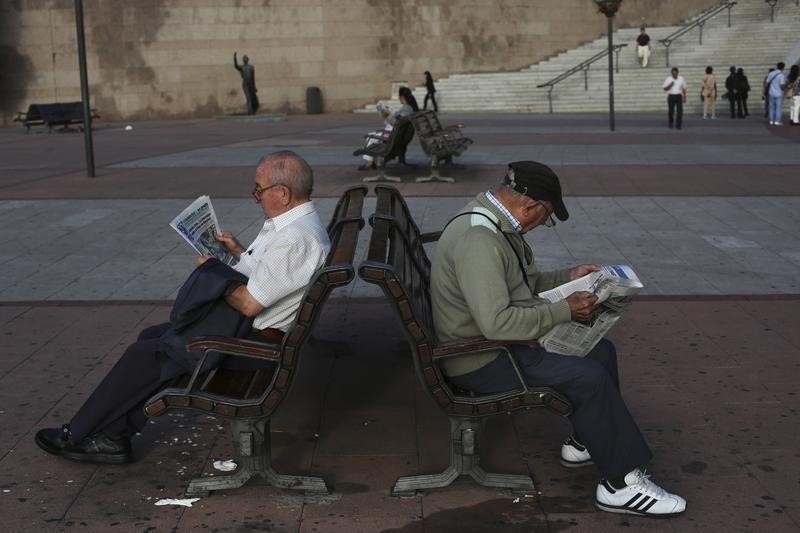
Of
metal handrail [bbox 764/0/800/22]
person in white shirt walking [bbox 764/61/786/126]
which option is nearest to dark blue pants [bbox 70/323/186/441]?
person in white shirt walking [bbox 764/61/786/126]

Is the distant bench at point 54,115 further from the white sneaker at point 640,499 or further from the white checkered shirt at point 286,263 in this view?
the white sneaker at point 640,499

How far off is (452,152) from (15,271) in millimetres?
6805

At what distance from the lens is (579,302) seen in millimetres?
4277

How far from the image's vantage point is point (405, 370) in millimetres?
6031

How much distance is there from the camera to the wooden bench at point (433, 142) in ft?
46.1

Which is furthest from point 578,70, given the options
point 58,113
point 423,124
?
point 423,124

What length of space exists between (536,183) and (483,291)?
1.61 ft

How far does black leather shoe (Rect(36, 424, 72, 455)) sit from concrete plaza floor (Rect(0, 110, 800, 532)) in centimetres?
7

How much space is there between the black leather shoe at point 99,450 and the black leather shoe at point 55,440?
0.03 metres

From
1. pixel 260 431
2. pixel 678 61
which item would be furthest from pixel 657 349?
pixel 678 61

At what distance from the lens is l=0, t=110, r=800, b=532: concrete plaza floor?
4273 millimetres

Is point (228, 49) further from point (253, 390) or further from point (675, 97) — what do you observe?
point (253, 390)

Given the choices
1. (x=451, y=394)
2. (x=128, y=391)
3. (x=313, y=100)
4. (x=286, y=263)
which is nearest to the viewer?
(x=451, y=394)

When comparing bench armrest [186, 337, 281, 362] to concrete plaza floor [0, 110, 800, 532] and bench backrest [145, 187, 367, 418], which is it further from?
concrete plaza floor [0, 110, 800, 532]
